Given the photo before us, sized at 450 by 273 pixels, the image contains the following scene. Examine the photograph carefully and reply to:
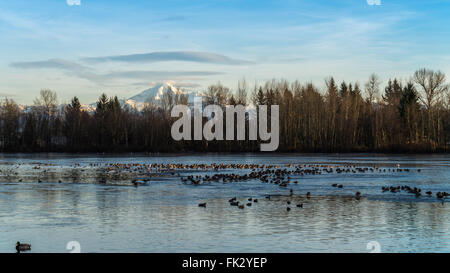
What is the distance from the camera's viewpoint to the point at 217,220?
14.6m

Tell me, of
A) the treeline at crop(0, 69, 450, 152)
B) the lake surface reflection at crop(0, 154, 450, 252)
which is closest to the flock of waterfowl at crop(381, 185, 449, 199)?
the lake surface reflection at crop(0, 154, 450, 252)

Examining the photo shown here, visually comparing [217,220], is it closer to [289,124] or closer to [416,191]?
[416,191]

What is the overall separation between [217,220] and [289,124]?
66.4 metres

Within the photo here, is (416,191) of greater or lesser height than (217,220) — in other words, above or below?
above

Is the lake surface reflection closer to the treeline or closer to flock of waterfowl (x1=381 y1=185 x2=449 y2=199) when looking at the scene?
flock of waterfowl (x1=381 y1=185 x2=449 y2=199)

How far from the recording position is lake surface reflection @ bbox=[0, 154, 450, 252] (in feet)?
37.9

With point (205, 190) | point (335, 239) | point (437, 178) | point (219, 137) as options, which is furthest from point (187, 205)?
point (219, 137)

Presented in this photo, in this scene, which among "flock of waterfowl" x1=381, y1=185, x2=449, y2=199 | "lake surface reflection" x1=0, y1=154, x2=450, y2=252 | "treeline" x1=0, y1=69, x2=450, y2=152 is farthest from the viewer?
"treeline" x1=0, y1=69, x2=450, y2=152

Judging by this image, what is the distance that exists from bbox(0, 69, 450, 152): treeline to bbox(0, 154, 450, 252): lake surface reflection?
5364 centimetres

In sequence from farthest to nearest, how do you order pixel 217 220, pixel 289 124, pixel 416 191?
pixel 289 124, pixel 416 191, pixel 217 220

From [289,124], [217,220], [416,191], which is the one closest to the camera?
[217,220]

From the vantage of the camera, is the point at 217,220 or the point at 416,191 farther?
the point at 416,191

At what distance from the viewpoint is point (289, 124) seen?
8006 centimetres

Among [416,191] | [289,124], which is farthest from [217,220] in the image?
[289,124]
